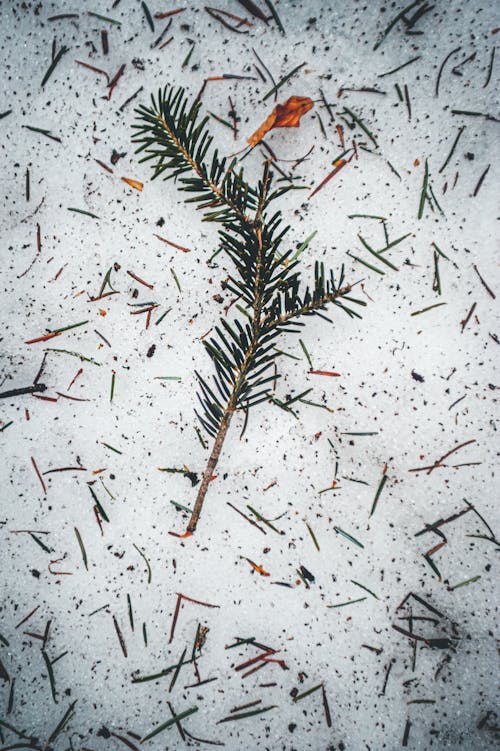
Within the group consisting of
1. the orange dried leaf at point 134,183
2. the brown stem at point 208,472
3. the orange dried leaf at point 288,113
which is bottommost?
the brown stem at point 208,472

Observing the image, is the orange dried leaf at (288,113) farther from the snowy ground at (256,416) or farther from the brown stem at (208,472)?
the brown stem at (208,472)

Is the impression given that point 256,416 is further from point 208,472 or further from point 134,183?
point 134,183

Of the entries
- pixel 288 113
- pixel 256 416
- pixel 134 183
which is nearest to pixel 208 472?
pixel 256 416

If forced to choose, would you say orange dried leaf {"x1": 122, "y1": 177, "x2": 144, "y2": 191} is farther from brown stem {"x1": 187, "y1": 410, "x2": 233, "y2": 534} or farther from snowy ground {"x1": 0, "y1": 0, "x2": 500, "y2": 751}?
brown stem {"x1": 187, "y1": 410, "x2": 233, "y2": 534}

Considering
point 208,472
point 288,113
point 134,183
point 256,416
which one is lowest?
point 208,472

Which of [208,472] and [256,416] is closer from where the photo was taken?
[208,472]

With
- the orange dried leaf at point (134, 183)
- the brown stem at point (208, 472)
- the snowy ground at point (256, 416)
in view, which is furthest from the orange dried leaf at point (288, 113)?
the brown stem at point (208, 472)
